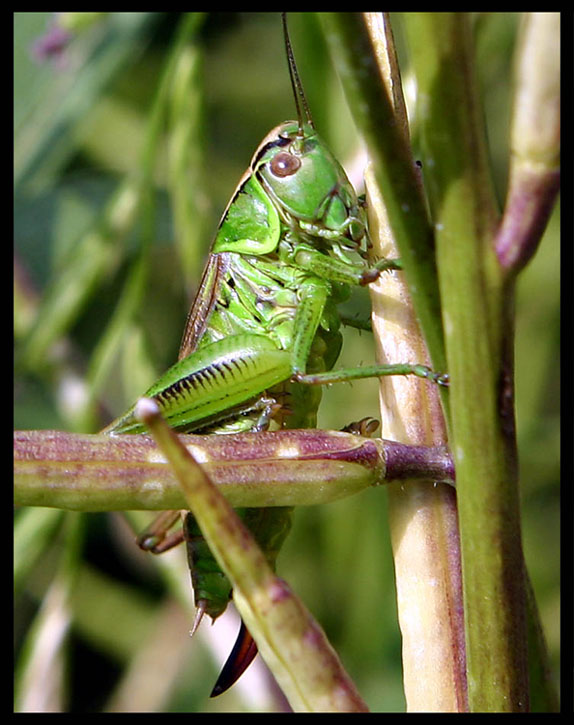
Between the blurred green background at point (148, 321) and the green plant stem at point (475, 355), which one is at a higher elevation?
the blurred green background at point (148, 321)

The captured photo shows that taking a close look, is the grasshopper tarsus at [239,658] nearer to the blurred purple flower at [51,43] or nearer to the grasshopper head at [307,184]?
the grasshopper head at [307,184]

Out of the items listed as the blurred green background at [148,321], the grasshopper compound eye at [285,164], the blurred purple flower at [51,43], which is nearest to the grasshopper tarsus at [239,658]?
the blurred green background at [148,321]

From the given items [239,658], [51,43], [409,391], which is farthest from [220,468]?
[51,43]

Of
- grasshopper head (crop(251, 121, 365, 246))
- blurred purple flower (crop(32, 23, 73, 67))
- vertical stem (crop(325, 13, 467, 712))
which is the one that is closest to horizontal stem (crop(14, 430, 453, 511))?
vertical stem (crop(325, 13, 467, 712))

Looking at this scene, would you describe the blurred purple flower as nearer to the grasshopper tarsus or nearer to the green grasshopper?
the green grasshopper

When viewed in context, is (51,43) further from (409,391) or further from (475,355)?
(475,355)

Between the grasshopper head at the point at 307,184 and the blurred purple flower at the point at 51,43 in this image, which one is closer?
the grasshopper head at the point at 307,184

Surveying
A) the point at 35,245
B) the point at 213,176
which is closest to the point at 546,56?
the point at 35,245

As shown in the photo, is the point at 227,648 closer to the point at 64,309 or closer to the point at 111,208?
the point at 64,309
